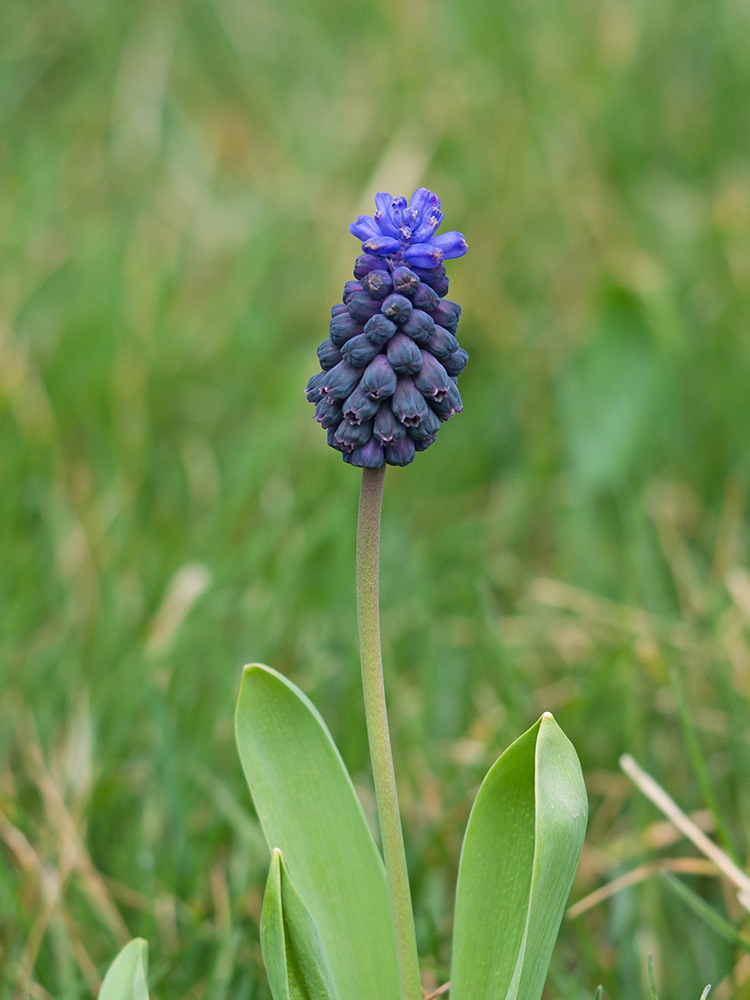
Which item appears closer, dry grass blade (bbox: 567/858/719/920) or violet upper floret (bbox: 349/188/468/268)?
violet upper floret (bbox: 349/188/468/268)

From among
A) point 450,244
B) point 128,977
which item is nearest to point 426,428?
point 450,244

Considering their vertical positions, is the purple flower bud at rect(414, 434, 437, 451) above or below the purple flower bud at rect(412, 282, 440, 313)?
below

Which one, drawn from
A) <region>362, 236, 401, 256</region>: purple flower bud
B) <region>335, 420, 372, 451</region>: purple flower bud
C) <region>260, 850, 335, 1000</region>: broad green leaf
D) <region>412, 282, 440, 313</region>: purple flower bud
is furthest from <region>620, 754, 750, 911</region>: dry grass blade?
<region>362, 236, 401, 256</region>: purple flower bud

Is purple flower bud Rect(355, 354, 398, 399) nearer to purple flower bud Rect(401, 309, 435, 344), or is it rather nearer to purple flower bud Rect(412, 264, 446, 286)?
purple flower bud Rect(401, 309, 435, 344)

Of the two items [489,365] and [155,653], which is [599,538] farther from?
[155,653]

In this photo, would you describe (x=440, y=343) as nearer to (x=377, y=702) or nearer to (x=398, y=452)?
(x=398, y=452)

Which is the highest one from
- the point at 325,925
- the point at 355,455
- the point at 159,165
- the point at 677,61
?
the point at 677,61

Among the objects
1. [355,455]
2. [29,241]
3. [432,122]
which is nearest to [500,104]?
[432,122]
